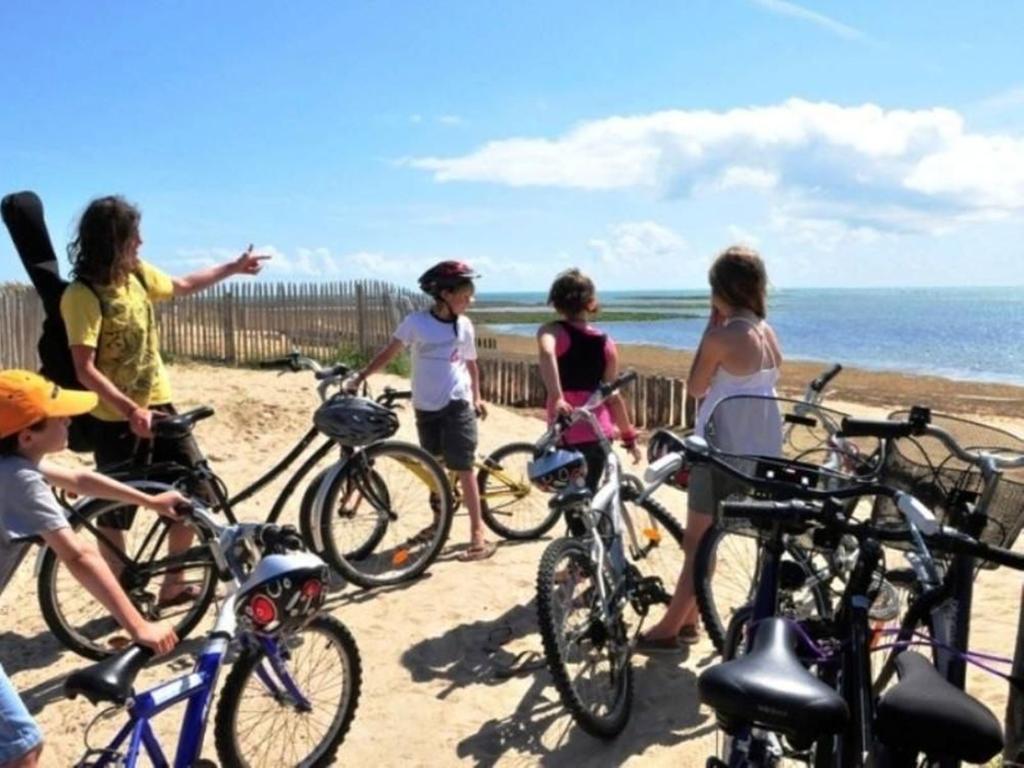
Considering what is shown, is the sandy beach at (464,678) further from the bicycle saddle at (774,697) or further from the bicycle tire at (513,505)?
the bicycle saddle at (774,697)

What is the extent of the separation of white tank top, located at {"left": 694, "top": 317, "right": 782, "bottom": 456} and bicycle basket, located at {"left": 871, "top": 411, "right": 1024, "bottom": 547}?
475mm

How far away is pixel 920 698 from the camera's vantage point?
5.43 feet

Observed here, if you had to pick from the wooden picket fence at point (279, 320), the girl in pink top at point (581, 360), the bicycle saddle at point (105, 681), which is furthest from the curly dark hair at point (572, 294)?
the wooden picket fence at point (279, 320)

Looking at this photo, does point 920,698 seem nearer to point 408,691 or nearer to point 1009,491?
point 1009,491

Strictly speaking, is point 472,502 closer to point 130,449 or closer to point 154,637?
point 130,449

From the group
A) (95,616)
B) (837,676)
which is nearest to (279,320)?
(95,616)

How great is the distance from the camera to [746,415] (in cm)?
336

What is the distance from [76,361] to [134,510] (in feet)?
2.51

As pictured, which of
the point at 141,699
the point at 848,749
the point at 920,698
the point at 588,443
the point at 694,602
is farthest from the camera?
the point at 588,443

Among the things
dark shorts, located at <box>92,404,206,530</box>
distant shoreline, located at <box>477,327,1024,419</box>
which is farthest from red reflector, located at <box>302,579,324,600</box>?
distant shoreline, located at <box>477,327,1024,419</box>

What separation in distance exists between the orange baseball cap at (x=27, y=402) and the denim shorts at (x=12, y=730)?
702 mm

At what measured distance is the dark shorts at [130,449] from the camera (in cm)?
425

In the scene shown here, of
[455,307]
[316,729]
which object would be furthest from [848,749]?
[455,307]

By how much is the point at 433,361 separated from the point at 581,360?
90cm
